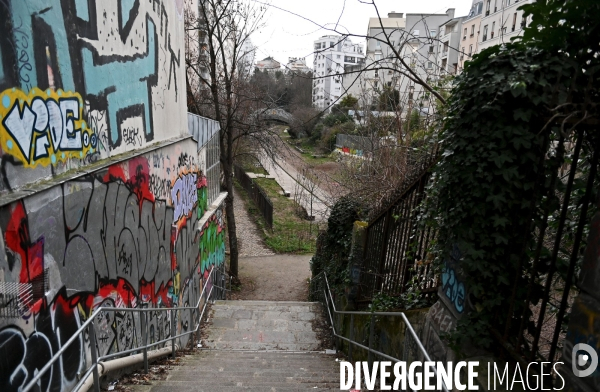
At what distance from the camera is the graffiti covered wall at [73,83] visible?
9.82ft

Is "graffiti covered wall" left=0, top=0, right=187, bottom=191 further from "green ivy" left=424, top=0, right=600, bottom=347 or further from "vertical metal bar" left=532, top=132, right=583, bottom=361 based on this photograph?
"vertical metal bar" left=532, top=132, right=583, bottom=361

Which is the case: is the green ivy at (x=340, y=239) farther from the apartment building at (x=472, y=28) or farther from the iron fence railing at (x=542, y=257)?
the apartment building at (x=472, y=28)

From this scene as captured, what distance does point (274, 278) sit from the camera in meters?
16.2

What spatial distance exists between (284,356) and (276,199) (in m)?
20.9

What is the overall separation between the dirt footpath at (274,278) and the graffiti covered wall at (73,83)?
9.21 metres

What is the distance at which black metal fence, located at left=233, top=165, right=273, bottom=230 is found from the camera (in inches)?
874

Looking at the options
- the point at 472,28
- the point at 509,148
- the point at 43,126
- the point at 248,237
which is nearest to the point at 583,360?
the point at 509,148

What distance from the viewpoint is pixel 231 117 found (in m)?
14.7

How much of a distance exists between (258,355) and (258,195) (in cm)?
1905

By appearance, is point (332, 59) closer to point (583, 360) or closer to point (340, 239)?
point (340, 239)

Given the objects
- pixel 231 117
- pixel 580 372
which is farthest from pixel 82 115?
pixel 231 117

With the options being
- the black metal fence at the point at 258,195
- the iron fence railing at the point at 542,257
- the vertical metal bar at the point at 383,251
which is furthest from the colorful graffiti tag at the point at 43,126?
the black metal fence at the point at 258,195

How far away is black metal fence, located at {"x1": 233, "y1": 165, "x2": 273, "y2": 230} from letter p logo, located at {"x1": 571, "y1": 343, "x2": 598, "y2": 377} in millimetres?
19523

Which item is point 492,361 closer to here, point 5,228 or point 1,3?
point 5,228
